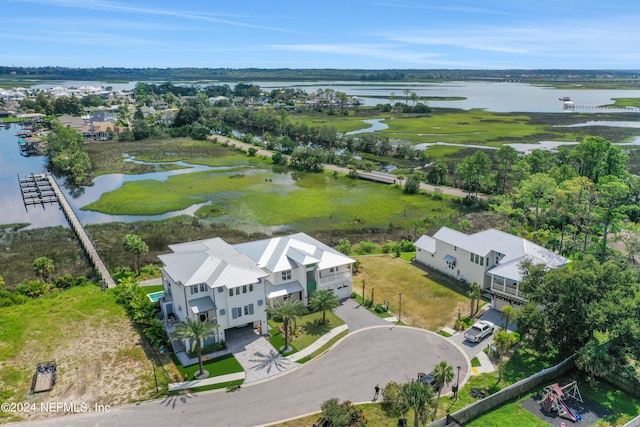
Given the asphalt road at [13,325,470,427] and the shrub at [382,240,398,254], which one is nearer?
the asphalt road at [13,325,470,427]

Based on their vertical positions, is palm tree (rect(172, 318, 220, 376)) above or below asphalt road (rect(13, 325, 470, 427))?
above

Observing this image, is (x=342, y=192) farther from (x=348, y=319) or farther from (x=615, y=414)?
(x=615, y=414)

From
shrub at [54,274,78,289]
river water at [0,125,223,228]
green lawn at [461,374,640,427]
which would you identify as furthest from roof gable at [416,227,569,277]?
river water at [0,125,223,228]

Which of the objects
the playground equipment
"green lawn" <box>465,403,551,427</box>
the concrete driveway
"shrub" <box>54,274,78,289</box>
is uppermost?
the playground equipment

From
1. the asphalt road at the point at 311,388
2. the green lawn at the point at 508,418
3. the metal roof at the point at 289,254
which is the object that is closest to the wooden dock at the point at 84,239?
the metal roof at the point at 289,254

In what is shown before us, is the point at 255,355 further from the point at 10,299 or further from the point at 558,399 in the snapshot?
the point at 10,299

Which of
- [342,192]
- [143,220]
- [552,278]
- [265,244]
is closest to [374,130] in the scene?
[342,192]

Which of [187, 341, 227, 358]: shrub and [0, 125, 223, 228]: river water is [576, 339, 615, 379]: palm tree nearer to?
[187, 341, 227, 358]: shrub

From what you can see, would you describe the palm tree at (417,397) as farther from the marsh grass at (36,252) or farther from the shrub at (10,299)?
the marsh grass at (36,252)
